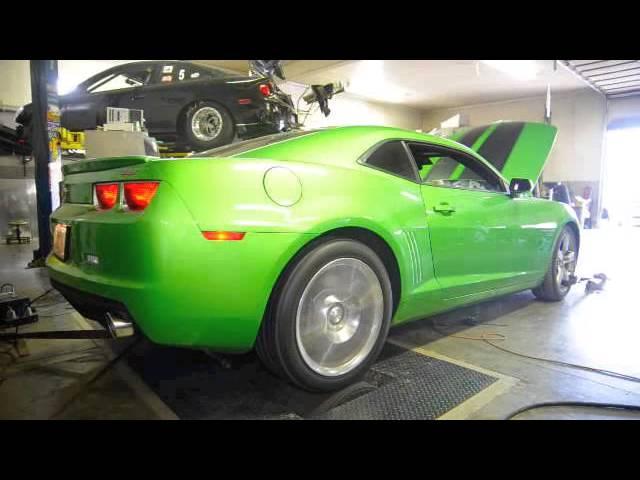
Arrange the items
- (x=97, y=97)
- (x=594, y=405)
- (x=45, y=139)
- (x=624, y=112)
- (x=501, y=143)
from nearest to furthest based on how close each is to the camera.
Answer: (x=594, y=405)
(x=501, y=143)
(x=45, y=139)
(x=97, y=97)
(x=624, y=112)

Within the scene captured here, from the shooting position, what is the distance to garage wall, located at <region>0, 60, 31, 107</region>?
28.9 feet

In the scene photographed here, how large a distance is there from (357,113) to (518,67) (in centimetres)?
627

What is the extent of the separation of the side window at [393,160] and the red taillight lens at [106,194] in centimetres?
123

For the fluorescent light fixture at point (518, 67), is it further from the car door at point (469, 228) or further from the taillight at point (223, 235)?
the taillight at point (223, 235)

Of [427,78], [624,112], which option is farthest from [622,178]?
[427,78]

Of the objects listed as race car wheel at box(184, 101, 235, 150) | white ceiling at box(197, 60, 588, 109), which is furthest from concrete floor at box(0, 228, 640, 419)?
white ceiling at box(197, 60, 588, 109)

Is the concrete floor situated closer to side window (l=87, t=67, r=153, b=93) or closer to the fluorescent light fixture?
side window (l=87, t=67, r=153, b=93)

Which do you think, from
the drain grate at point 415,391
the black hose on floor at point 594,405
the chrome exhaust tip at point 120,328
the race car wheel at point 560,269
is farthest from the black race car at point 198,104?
the black hose on floor at point 594,405

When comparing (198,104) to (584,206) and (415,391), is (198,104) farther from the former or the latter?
(584,206)

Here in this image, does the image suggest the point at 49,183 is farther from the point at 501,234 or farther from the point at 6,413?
the point at 501,234

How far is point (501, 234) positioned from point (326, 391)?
1.68 meters

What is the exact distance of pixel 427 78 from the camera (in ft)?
43.6

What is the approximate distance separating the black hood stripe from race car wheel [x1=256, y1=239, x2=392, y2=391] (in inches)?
108
